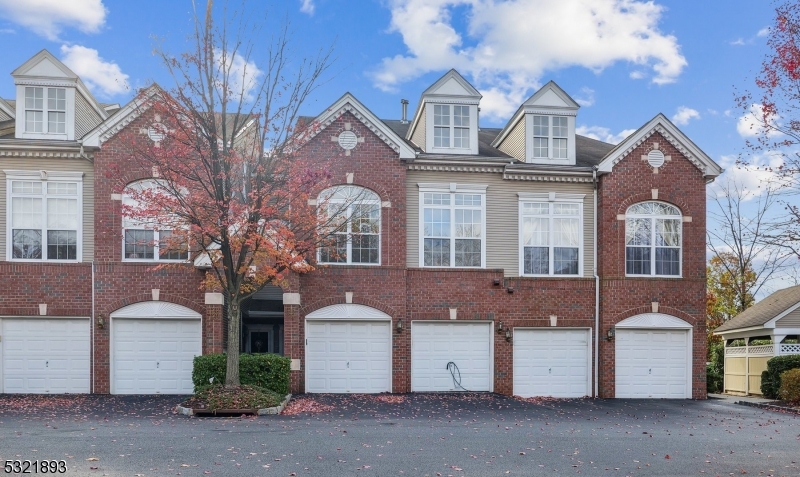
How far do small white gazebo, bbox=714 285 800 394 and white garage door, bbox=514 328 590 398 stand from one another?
23.9ft

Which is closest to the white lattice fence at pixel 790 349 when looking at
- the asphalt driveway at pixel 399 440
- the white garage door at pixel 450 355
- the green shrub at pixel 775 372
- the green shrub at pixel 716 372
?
the green shrub at pixel 775 372

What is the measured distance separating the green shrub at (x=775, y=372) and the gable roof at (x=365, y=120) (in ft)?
43.5

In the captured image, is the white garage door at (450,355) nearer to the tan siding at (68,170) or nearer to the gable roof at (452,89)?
the gable roof at (452,89)

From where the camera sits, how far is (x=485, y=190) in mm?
21875

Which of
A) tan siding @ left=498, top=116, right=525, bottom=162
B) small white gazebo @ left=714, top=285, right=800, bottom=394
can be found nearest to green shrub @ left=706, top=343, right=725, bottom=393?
small white gazebo @ left=714, top=285, right=800, bottom=394

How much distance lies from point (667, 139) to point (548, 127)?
3498mm

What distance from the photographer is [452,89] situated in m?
22.0

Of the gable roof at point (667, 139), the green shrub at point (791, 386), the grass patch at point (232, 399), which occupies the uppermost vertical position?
the gable roof at point (667, 139)

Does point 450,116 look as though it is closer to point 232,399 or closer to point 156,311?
point 156,311

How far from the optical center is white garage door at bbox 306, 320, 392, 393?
20.9 m

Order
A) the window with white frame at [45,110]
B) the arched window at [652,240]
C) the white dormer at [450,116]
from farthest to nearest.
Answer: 1. the arched window at [652,240]
2. the white dormer at [450,116]
3. the window with white frame at [45,110]

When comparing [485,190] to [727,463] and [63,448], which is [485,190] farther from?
[63,448]

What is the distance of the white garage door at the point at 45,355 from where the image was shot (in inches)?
792

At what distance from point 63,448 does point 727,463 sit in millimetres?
10019
